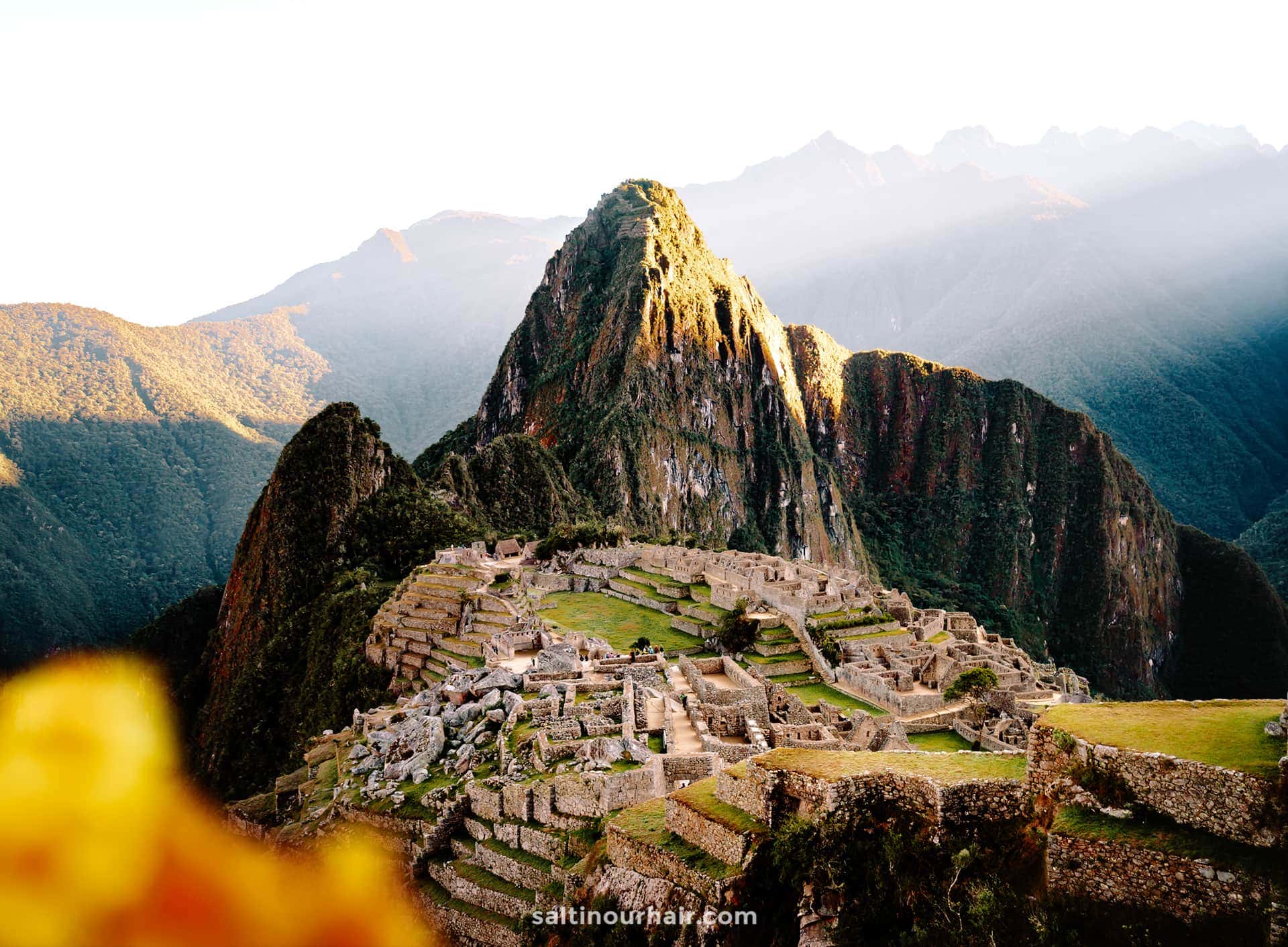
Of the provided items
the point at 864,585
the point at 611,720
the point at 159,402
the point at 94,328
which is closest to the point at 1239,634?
the point at 864,585

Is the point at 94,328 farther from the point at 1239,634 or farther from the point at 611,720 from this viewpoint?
the point at 1239,634

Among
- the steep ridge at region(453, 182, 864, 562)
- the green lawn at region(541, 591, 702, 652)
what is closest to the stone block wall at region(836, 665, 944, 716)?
the green lawn at region(541, 591, 702, 652)

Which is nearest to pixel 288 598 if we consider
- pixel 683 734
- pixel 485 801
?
pixel 485 801

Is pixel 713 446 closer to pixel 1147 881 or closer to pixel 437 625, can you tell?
pixel 437 625

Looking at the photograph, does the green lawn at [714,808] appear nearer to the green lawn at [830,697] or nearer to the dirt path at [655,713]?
the dirt path at [655,713]

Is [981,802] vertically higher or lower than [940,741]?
higher

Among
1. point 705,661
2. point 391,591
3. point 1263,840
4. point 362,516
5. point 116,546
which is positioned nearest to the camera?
point 1263,840

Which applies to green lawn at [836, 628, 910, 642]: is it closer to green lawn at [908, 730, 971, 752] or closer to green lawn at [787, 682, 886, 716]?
green lawn at [787, 682, 886, 716]

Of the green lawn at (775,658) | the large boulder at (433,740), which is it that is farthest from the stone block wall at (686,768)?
the green lawn at (775,658)
